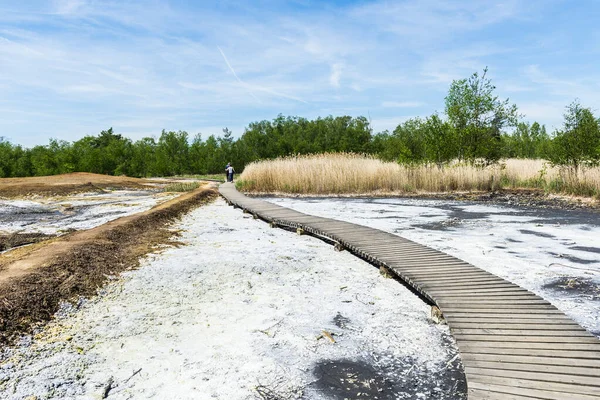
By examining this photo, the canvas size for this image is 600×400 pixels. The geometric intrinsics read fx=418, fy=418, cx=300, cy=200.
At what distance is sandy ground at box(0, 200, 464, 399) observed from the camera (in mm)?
2674

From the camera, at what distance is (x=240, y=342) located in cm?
331

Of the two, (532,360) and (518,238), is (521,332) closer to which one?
(532,360)

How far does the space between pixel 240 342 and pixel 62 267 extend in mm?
Result: 2899

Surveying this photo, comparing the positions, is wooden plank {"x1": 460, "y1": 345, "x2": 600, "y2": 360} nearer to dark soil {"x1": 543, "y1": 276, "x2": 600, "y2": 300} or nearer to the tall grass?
dark soil {"x1": 543, "y1": 276, "x2": 600, "y2": 300}

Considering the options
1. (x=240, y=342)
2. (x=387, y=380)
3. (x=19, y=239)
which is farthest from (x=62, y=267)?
(x=387, y=380)

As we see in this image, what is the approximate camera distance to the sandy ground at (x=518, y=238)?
14.2ft

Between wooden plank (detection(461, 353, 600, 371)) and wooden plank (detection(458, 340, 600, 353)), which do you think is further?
wooden plank (detection(458, 340, 600, 353))

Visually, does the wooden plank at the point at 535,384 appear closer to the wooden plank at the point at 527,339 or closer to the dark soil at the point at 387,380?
the dark soil at the point at 387,380

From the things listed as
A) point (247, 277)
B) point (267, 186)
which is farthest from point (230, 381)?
point (267, 186)

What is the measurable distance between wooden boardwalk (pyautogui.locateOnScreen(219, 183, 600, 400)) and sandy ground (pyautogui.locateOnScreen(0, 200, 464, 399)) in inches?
8.4

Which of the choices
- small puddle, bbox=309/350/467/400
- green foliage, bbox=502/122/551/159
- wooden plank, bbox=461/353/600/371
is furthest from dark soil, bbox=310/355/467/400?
green foliage, bbox=502/122/551/159

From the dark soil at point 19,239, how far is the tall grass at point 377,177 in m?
11.1

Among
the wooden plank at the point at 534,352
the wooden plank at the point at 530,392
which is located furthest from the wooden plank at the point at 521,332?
the wooden plank at the point at 530,392

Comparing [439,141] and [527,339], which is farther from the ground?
[439,141]
